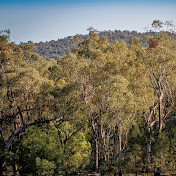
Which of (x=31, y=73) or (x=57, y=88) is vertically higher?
(x=31, y=73)

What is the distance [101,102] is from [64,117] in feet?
12.7

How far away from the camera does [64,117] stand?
18.5m

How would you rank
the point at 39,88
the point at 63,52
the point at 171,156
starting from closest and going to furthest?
the point at 171,156 → the point at 39,88 → the point at 63,52

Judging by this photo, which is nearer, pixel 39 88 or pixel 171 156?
pixel 171 156

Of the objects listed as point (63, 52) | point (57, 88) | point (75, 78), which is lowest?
point (57, 88)

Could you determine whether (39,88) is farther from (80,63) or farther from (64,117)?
(80,63)

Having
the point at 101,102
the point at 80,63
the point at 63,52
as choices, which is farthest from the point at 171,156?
the point at 63,52

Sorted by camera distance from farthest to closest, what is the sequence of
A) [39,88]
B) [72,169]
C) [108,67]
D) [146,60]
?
[108,67] → [146,60] → [39,88] → [72,169]

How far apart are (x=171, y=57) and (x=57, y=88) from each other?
1128cm

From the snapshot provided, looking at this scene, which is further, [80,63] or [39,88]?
[80,63]

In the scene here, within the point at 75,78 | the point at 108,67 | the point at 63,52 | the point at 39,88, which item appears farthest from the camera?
the point at 63,52

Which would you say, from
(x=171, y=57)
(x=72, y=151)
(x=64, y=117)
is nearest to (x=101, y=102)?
(x=64, y=117)

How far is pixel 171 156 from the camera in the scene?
53.0 ft

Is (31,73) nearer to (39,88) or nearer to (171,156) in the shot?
(39,88)
